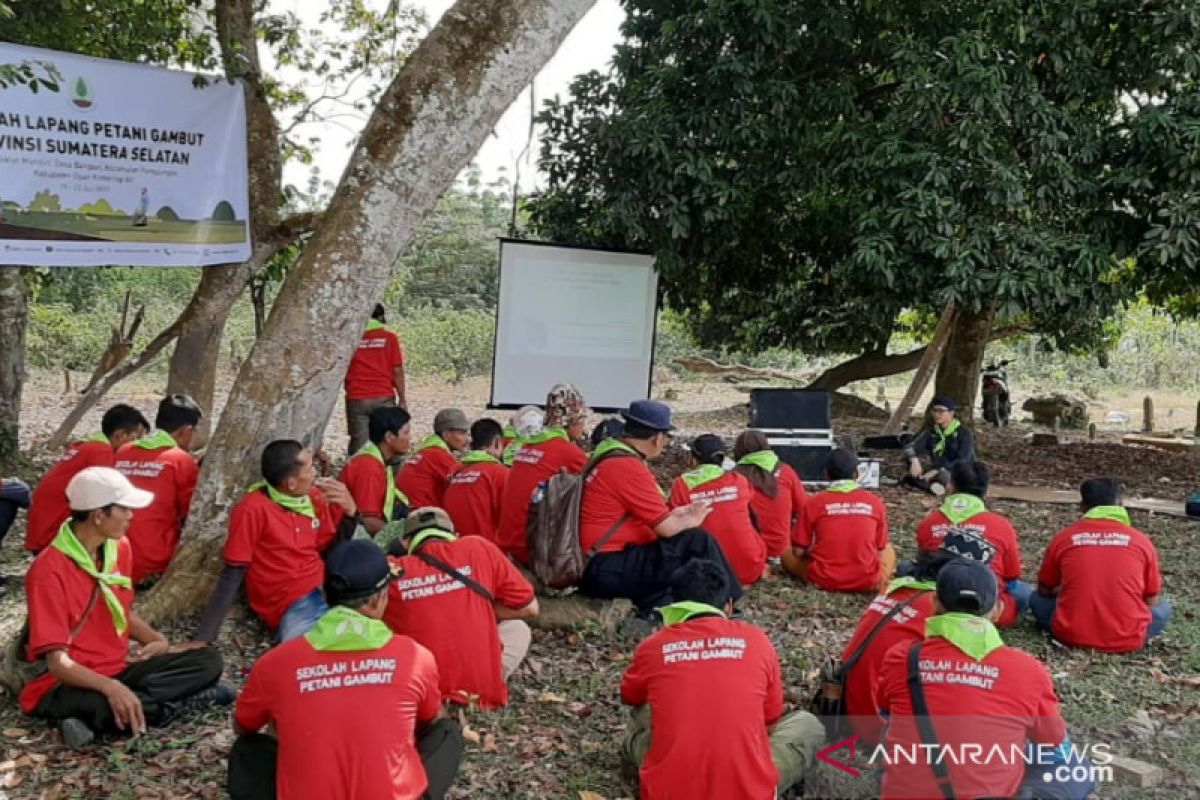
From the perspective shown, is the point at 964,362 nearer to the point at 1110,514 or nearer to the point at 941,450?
the point at 941,450

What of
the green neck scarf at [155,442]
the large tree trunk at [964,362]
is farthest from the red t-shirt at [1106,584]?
the large tree trunk at [964,362]

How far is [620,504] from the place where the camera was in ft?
19.5

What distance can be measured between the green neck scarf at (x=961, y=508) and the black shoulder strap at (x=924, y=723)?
2642mm

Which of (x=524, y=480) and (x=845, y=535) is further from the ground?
(x=524, y=480)

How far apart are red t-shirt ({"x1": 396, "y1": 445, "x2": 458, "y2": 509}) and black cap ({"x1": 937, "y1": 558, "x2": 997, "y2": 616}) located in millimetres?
3959

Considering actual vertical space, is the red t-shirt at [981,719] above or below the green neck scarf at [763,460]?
below

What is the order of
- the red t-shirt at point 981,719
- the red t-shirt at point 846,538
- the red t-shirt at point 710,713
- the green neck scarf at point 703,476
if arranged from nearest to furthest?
the red t-shirt at point 981,719
the red t-shirt at point 710,713
the green neck scarf at point 703,476
the red t-shirt at point 846,538

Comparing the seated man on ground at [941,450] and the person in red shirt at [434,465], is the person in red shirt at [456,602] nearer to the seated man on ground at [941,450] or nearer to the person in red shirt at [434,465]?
the person in red shirt at [434,465]

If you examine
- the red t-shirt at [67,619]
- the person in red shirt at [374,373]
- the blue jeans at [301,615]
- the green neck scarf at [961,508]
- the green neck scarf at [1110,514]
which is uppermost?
the person in red shirt at [374,373]

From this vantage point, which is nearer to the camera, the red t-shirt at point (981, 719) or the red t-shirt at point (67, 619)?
the red t-shirt at point (981, 719)

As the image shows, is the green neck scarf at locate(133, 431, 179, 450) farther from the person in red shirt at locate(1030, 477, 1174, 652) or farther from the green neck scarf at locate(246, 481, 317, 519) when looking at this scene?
the person in red shirt at locate(1030, 477, 1174, 652)

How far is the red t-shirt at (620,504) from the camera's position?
19.3 feet

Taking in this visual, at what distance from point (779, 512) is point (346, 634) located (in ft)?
15.1

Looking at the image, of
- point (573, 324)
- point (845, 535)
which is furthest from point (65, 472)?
point (573, 324)
